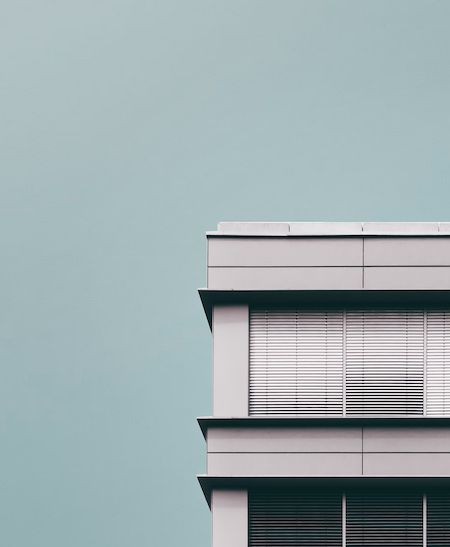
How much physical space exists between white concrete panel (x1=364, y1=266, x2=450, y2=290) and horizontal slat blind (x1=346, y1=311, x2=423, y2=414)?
70cm

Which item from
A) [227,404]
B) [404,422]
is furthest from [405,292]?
[227,404]

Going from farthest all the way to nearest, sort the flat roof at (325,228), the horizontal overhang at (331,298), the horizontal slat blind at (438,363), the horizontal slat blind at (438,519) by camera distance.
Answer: the flat roof at (325,228)
the horizontal overhang at (331,298)
the horizontal slat blind at (438,363)
the horizontal slat blind at (438,519)

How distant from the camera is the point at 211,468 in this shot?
23.4 metres

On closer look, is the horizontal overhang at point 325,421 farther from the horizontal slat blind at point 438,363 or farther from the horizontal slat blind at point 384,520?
the horizontal slat blind at point 384,520

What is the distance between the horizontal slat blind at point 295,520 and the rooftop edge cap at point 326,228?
20.0ft

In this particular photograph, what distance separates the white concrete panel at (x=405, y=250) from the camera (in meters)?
24.2

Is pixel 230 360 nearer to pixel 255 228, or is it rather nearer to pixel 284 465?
pixel 284 465

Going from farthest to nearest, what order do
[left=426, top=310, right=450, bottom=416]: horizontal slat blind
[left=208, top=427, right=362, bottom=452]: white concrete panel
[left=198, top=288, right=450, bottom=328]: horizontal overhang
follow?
1. [left=198, top=288, right=450, bottom=328]: horizontal overhang
2. [left=426, top=310, right=450, bottom=416]: horizontal slat blind
3. [left=208, top=427, right=362, bottom=452]: white concrete panel

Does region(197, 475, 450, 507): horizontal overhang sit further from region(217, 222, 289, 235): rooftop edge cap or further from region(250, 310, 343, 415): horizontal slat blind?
region(217, 222, 289, 235): rooftop edge cap

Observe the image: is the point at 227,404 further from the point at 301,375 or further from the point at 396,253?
the point at 396,253

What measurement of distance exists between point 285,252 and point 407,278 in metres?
2.92

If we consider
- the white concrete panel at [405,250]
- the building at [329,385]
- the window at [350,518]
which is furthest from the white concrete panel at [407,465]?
the white concrete panel at [405,250]

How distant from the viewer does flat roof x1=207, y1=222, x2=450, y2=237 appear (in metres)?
24.4

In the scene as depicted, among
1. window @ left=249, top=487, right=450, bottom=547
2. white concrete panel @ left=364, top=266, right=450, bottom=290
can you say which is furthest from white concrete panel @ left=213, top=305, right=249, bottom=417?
white concrete panel @ left=364, top=266, right=450, bottom=290
